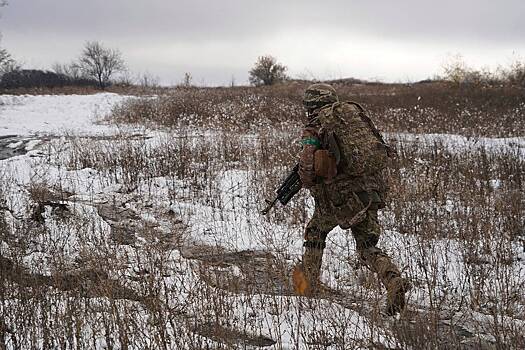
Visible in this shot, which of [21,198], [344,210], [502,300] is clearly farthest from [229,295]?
[21,198]

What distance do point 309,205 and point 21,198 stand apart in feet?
12.6

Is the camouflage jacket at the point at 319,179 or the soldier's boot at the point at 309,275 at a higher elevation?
the camouflage jacket at the point at 319,179

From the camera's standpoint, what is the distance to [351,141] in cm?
353

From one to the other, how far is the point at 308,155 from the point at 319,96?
19.7 inches

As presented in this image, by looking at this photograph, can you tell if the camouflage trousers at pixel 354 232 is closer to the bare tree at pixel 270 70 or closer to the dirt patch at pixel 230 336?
the dirt patch at pixel 230 336

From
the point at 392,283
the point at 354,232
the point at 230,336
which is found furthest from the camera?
the point at 354,232

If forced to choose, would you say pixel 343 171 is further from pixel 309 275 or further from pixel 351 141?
pixel 309 275

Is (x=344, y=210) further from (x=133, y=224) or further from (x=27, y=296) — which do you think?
(x=133, y=224)

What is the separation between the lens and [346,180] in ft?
11.9

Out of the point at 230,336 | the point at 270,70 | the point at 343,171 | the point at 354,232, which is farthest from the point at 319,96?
the point at 270,70

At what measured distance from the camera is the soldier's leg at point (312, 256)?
3611mm

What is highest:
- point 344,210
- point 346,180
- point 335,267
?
point 346,180

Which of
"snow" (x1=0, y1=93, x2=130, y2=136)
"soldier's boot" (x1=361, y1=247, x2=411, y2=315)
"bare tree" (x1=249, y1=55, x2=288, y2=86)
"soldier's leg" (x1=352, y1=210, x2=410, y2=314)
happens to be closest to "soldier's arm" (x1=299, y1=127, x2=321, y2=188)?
"soldier's leg" (x1=352, y1=210, x2=410, y2=314)

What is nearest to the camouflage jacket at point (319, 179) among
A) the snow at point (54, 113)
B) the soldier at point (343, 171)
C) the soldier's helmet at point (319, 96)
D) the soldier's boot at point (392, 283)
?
the soldier at point (343, 171)
